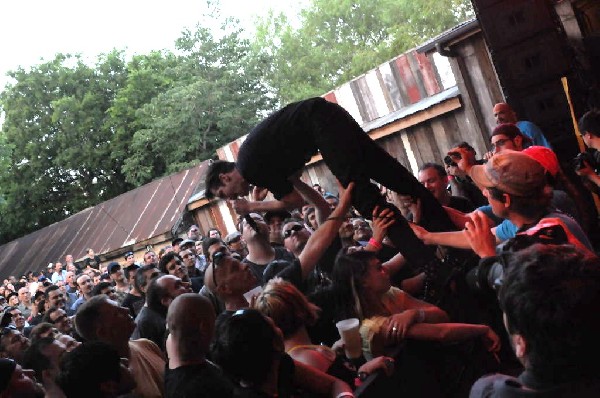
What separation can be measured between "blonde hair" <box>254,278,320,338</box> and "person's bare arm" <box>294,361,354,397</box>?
26cm

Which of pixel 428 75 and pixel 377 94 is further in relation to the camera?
pixel 377 94

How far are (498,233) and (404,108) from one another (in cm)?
1033

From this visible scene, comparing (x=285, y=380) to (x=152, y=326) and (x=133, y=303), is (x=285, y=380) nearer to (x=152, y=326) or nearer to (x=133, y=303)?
(x=152, y=326)

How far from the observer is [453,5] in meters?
30.8

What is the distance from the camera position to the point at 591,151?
4.80m

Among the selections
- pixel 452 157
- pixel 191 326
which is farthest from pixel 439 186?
pixel 191 326

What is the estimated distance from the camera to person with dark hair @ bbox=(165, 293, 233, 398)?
9.13 feet

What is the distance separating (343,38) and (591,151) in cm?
3173

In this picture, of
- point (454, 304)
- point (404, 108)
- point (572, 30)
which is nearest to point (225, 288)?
point (454, 304)

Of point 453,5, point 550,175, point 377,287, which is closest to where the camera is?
point 550,175

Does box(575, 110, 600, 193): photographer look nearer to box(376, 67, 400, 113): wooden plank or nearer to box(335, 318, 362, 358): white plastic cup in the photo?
box(335, 318, 362, 358): white plastic cup

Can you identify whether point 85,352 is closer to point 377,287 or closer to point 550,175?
point 377,287

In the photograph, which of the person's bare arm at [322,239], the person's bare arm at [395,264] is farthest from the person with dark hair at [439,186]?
the person's bare arm at [322,239]

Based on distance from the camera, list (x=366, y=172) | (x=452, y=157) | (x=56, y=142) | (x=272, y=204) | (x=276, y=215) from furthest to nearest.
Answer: (x=56, y=142) → (x=276, y=215) → (x=452, y=157) → (x=272, y=204) → (x=366, y=172)
